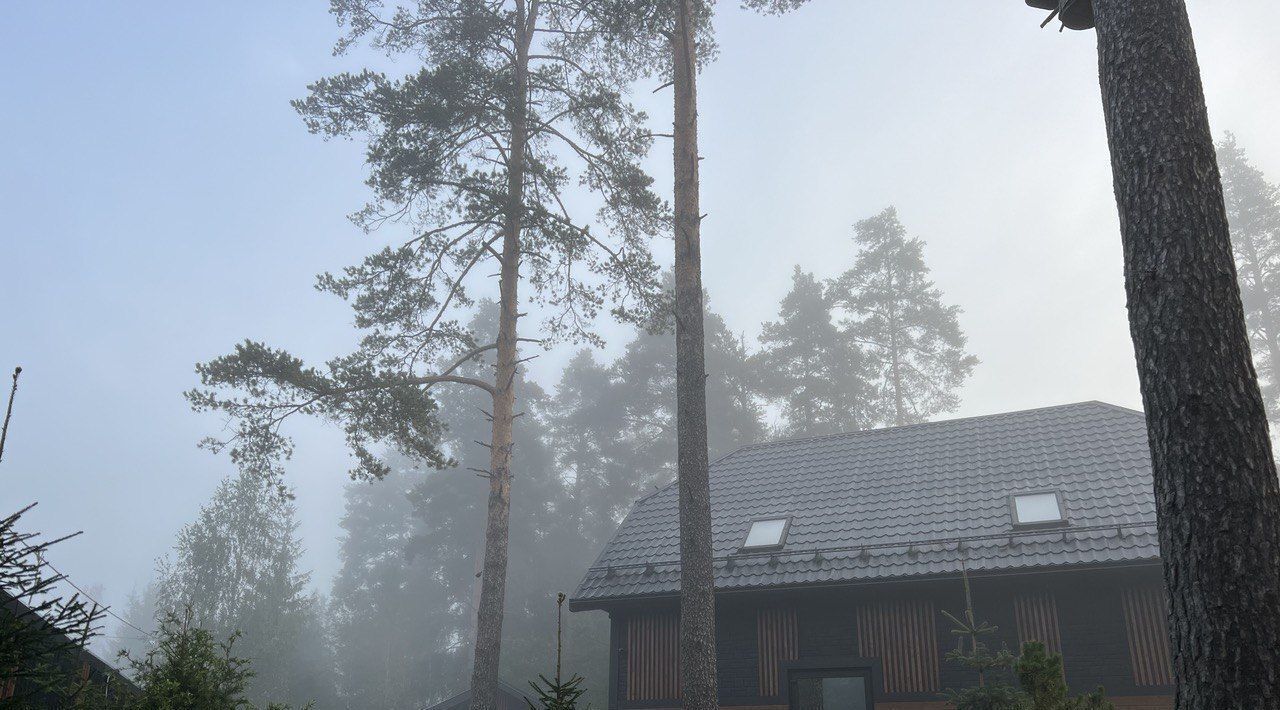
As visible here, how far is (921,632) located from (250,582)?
30.3 metres

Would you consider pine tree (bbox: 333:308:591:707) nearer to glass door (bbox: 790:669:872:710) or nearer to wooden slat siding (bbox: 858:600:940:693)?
glass door (bbox: 790:669:872:710)

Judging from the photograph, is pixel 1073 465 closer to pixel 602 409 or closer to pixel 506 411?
pixel 506 411

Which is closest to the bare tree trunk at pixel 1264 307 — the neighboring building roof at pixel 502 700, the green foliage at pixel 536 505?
the green foliage at pixel 536 505

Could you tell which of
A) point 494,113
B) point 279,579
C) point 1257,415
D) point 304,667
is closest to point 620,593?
point 494,113

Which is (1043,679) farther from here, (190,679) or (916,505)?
(916,505)

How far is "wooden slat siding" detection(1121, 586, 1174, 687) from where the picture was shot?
1121 centimetres

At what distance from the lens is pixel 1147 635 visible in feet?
37.5

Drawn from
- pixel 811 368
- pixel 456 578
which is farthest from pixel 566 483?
pixel 811 368

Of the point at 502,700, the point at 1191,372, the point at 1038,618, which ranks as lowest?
the point at 502,700

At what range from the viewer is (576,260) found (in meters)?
14.8

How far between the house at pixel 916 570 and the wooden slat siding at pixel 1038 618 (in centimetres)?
2

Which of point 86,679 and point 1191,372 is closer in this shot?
point 1191,372

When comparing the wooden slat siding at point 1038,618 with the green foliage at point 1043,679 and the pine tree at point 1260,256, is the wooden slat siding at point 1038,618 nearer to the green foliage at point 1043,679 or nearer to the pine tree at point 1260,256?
the green foliage at point 1043,679

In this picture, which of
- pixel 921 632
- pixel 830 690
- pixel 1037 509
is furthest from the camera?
pixel 830 690
